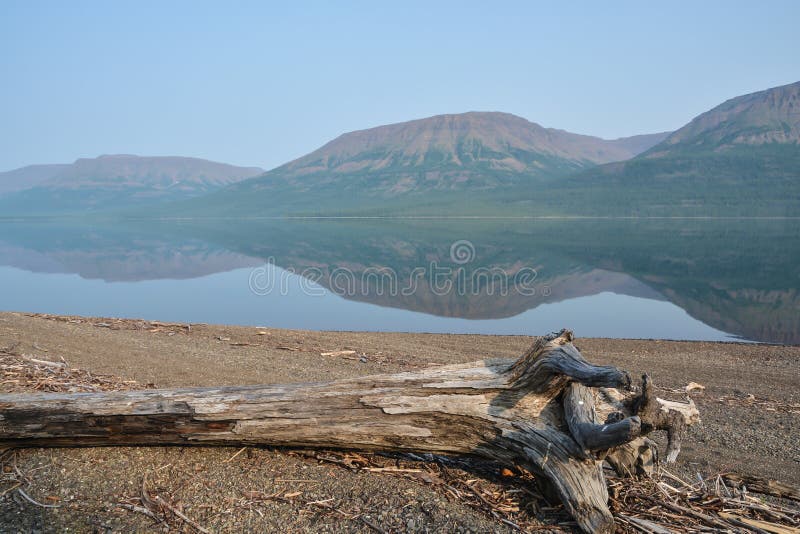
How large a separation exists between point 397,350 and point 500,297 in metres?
21.7

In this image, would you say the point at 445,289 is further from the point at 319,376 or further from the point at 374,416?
the point at 374,416

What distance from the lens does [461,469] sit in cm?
505

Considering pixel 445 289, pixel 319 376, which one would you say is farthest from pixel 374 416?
pixel 445 289

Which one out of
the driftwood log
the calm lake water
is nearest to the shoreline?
the driftwood log

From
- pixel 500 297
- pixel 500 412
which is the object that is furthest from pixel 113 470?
pixel 500 297

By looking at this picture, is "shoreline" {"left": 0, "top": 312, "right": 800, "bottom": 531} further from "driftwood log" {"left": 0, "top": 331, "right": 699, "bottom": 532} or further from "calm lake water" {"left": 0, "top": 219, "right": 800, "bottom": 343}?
"calm lake water" {"left": 0, "top": 219, "right": 800, "bottom": 343}

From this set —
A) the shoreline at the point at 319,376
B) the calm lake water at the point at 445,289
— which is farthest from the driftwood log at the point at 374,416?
the calm lake water at the point at 445,289

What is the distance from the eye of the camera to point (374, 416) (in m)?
5.02

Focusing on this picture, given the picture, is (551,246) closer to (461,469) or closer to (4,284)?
(4,284)

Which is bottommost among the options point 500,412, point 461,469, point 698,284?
point 698,284

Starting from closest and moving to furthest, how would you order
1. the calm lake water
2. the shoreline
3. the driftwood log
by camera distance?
the shoreline < the driftwood log < the calm lake water

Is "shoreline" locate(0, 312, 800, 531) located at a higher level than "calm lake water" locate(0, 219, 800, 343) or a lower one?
higher

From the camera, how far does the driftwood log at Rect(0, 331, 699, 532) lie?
4883 millimetres

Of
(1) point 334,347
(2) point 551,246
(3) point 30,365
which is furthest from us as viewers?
(2) point 551,246
